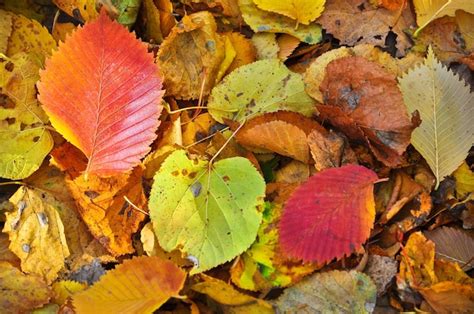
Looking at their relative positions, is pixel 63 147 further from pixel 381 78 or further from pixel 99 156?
pixel 381 78

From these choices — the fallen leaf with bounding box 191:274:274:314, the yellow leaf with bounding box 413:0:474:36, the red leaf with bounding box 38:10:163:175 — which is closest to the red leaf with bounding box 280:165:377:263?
the fallen leaf with bounding box 191:274:274:314

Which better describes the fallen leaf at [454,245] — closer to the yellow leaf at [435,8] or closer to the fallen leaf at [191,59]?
the yellow leaf at [435,8]

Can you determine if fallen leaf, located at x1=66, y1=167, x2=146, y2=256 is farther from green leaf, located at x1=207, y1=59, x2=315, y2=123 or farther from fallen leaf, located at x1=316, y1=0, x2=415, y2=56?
fallen leaf, located at x1=316, y1=0, x2=415, y2=56

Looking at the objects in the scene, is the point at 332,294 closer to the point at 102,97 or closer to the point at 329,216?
the point at 329,216

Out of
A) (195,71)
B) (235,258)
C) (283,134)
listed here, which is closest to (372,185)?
(283,134)

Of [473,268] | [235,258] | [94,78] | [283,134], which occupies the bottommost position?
[473,268]

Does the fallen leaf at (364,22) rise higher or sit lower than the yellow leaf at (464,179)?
higher

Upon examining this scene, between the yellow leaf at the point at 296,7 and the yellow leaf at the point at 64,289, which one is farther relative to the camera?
the yellow leaf at the point at 296,7

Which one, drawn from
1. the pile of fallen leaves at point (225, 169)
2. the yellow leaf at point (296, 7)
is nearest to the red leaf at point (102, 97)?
the pile of fallen leaves at point (225, 169)
